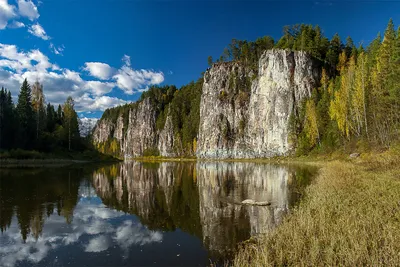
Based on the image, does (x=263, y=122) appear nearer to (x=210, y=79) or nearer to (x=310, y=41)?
(x=310, y=41)

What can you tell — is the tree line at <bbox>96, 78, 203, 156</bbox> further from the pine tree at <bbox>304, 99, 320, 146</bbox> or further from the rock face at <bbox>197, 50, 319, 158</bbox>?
the pine tree at <bbox>304, 99, 320, 146</bbox>

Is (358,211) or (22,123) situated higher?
(22,123)

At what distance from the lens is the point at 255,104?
113 metres

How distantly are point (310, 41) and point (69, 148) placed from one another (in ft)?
289

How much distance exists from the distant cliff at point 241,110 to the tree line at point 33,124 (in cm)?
6252

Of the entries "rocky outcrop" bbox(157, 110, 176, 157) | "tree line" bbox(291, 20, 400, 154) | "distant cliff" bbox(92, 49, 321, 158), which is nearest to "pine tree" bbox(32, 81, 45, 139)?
"distant cliff" bbox(92, 49, 321, 158)

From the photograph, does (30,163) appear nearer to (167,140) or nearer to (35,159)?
(35,159)

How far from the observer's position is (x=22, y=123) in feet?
229

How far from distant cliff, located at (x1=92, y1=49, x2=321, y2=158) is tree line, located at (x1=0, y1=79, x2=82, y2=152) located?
6252 centimetres

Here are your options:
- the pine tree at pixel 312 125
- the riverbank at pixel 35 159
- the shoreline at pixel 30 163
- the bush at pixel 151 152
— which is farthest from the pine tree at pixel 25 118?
the bush at pixel 151 152

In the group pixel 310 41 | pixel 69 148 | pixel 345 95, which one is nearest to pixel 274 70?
pixel 310 41

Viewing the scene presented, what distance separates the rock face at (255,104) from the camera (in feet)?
318

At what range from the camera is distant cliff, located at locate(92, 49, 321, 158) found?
97.8m

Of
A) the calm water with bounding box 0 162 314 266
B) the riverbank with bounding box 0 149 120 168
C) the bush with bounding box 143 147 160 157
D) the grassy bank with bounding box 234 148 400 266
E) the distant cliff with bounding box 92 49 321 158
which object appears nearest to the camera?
the grassy bank with bounding box 234 148 400 266
